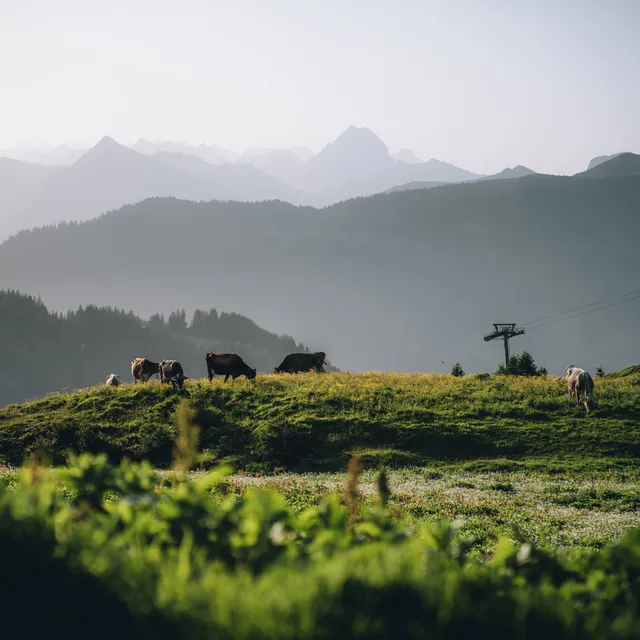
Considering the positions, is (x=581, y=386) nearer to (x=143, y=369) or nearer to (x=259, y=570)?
(x=143, y=369)

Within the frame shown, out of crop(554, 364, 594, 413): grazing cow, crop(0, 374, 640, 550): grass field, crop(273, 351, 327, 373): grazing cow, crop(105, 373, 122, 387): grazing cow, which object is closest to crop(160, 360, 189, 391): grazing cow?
crop(0, 374, 640, 550): grass field

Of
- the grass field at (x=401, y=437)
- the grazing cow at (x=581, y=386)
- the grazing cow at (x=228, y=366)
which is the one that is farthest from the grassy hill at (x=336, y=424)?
the grazing cow at (x=228, y=366)

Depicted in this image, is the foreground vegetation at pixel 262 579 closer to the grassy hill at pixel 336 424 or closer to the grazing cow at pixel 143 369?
the grassy hill at pixel 336 424

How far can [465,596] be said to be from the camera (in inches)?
168

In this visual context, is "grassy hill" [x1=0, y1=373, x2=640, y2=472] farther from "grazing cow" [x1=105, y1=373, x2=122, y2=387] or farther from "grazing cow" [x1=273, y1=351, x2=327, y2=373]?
"grazing cow" [x1=273, y1=351, x2=327, y2=373]

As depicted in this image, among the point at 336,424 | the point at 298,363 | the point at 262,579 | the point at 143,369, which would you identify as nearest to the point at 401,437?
the point at 336,424

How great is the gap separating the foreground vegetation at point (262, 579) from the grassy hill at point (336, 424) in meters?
27.6

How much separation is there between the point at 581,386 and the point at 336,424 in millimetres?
16146

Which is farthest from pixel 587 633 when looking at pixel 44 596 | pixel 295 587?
pixel 44 596

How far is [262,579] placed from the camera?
4.07 meters

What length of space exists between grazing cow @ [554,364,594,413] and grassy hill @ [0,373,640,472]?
2.13 feet

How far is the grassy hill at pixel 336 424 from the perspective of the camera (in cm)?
3450

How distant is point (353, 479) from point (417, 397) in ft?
124

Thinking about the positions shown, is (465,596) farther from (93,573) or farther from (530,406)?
(530,406)
